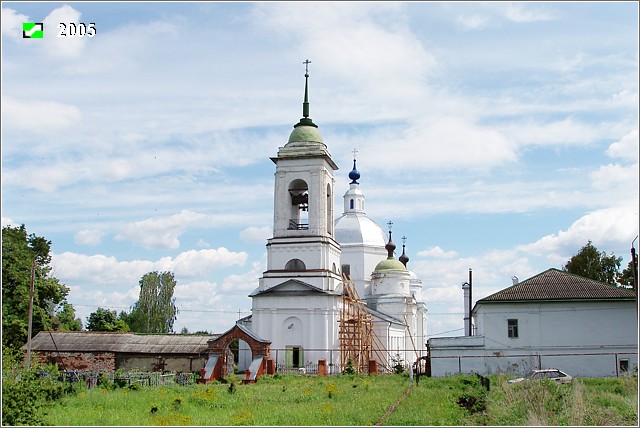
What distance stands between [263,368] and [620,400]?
1953 centimetres

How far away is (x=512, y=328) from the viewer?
31.5 meters

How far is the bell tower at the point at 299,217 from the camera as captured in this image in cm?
3975

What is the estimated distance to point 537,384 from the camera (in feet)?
53.7

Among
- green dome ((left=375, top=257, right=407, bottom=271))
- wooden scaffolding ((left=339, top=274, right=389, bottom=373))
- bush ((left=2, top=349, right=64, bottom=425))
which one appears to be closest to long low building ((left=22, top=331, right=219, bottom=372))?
wooden scaffolding ((left=339, top=274, right=389, bottom=373))

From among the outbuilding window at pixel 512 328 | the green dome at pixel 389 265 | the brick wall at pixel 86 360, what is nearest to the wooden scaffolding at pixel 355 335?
the green dome at pixel 389 265

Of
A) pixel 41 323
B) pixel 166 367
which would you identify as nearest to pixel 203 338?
pixel 166 367

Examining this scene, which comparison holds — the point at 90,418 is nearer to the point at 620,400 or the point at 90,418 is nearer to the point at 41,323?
the point at 620,400

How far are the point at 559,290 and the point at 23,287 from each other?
27.4 meters

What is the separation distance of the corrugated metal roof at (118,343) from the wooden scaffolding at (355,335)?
725 cm

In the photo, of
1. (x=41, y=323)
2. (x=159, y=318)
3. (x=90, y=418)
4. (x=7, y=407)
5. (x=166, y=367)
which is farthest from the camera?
(x=159, y=318)

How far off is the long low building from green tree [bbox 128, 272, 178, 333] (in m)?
20.1

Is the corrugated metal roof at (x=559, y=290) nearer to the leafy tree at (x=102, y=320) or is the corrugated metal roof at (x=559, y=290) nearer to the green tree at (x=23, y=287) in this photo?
the green tree at (x=23, y=287)

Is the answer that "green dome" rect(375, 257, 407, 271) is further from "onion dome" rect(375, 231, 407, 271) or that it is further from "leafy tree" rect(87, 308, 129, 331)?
"leafy tree" rect(87, 308, 129, 331)

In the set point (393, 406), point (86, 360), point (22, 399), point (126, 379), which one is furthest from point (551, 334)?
point (86, 360)
